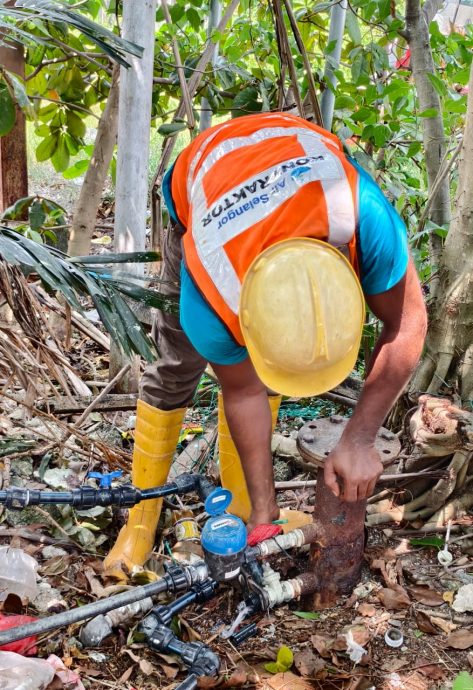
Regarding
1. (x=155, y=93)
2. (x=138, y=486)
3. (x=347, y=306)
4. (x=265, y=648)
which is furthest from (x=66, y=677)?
(x=155, y=93)

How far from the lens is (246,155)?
192cm

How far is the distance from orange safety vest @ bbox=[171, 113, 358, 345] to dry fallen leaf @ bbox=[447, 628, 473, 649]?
108cm

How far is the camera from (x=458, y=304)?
257 centimetres

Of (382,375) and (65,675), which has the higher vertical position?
(382,375)

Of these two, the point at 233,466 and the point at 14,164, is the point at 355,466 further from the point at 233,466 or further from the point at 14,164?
the point at 14,164

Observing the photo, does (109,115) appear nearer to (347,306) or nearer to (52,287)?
(52,287)

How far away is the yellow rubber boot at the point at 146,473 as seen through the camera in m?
2.57

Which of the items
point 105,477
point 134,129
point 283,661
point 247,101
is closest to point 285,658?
point 283,661

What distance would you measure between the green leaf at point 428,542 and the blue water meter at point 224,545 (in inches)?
31.6

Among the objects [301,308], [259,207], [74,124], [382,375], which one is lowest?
[382,375]

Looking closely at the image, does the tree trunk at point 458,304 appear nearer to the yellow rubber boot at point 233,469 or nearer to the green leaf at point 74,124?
the yellow rubber boot at point 233,469

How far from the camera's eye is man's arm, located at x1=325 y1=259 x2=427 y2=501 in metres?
1.94

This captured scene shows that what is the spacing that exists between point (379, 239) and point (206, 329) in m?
0.48

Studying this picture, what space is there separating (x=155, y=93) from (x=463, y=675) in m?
3.31
